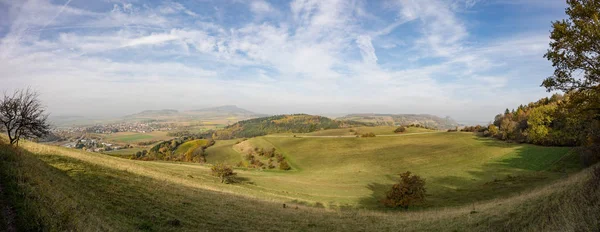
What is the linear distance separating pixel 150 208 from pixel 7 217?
8933 mm

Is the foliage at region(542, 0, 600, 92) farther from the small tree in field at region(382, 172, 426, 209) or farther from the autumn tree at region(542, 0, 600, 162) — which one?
the small tree in field at region(382, 172, 426, 209)

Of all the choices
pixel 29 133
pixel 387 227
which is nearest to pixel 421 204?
pixel 387 227

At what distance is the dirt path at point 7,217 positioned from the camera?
6.86 m

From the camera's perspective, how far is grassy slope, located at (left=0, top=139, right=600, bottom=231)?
A: 9.16 meters

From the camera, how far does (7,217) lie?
7.27 metres

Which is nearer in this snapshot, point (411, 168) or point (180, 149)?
point (411, 168)

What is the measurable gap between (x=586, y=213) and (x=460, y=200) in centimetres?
2865

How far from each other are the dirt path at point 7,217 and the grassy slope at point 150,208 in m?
0.22

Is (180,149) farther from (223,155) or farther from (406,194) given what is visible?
(406,194)

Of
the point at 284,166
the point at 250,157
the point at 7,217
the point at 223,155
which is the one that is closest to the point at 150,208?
the point at 7,217

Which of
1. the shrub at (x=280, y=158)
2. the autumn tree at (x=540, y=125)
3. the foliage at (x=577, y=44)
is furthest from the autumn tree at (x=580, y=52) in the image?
the shrub at (x=280, y=158)

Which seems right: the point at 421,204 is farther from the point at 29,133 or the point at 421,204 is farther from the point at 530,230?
the point at 29,133

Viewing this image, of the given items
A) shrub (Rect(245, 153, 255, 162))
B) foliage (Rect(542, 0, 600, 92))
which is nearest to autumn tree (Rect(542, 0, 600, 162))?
foliage (Rect(542, 0, 600, 92))

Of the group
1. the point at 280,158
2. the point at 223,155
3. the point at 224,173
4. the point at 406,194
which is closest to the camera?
the point at 406,194
